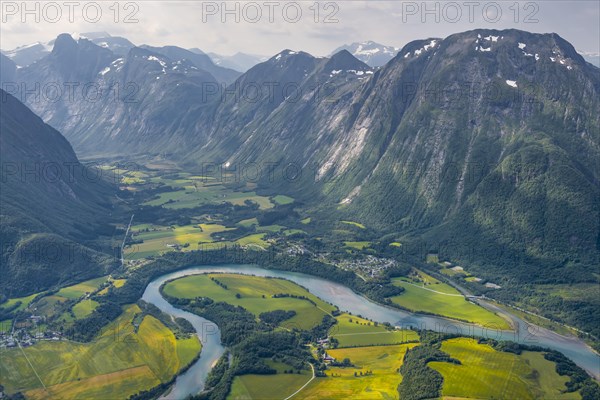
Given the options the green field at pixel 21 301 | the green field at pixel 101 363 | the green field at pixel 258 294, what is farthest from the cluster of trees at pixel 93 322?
the green field at pixel 258 294

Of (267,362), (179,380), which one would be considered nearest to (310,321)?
(267,362)

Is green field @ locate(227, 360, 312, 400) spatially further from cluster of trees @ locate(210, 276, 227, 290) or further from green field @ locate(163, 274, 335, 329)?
cluster of trees @ locate(210, 276, 227, 290)

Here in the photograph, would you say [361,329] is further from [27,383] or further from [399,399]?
[27,383]

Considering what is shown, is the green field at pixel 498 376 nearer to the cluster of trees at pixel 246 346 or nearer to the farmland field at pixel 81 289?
the cluster of trees at pixel 246 346

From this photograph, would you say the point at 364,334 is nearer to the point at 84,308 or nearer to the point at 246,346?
the point at 246,346

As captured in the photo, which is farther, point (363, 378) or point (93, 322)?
point (93, 322)

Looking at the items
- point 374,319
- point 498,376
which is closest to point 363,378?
point 498,376
